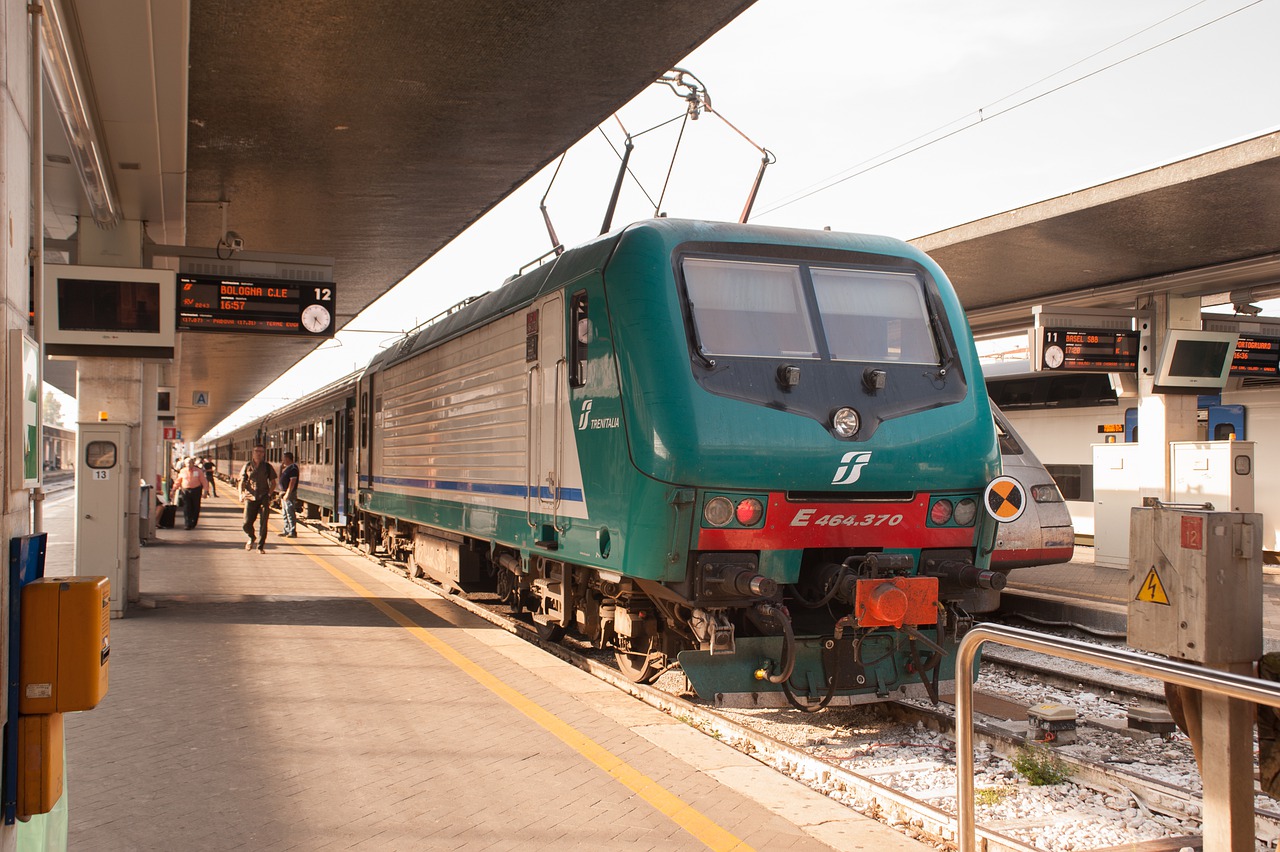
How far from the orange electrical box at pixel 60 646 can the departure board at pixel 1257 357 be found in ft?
56.3

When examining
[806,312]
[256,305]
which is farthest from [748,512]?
[256,305]

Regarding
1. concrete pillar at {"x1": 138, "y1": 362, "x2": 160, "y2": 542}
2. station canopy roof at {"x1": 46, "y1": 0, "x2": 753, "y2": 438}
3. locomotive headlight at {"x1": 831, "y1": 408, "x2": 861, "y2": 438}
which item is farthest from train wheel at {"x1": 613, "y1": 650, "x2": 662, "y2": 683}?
concrete pillar at {"x1": 138, "y1": 362, "x2": 160, "y2": 542}

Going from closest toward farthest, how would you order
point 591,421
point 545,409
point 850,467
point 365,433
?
1. point 850,467
2. point 591,421
3. point 545,409
4. point 365,433

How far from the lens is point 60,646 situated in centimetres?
331

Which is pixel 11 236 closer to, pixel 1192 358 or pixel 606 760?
pixel 606 760

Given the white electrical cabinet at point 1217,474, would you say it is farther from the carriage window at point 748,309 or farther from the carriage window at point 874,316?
the carriage window at point 748,309

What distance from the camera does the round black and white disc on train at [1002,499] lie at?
7062 mm

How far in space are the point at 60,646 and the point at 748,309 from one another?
446 cm

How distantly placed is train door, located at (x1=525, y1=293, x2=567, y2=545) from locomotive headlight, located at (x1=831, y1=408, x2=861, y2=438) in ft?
6.24

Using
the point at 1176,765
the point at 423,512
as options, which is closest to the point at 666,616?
the point at 1176,765

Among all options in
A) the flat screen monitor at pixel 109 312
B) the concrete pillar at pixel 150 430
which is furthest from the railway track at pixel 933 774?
the concrete pillar at pixel 150 430

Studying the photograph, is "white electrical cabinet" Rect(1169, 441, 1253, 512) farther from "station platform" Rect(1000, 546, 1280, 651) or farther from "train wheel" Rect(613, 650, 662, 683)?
"train wheel" Rect(613, 650, 662, 683)

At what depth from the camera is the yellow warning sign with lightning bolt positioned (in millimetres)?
4238

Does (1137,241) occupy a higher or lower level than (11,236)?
higher
